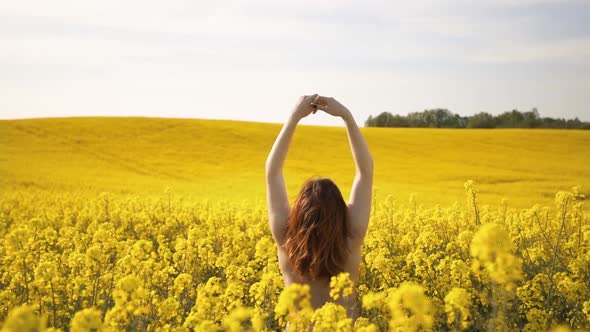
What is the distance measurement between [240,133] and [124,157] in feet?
21.5

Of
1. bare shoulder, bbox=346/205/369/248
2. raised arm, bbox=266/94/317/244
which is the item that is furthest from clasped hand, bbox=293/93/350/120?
bare shoulder, bbox=346/205/369/248

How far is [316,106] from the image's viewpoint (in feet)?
12.3

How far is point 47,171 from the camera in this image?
61.6 ft

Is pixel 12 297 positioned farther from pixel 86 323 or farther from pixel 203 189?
pixel 203 189

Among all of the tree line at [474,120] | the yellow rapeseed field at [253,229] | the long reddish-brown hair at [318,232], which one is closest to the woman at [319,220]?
the long reddish-brown hair at [318,232]

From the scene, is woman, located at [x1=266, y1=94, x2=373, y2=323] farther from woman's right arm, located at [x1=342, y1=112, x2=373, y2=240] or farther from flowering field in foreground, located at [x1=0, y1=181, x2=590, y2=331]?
flowering field in foreground, located at [x1=0, y1=181, x2=590, y2=331]

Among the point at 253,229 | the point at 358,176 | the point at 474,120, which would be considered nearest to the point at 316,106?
the point at 358,176

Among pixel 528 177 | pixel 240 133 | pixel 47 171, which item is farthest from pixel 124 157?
pixel 528 177

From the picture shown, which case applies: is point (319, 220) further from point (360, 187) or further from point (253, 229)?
point (253, 229)

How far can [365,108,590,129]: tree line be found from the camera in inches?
1582

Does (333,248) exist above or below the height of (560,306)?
above

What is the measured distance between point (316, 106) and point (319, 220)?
32.7 inches

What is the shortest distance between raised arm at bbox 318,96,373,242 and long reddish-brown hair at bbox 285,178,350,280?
9cm

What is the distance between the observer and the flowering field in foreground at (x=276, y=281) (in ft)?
8.39
